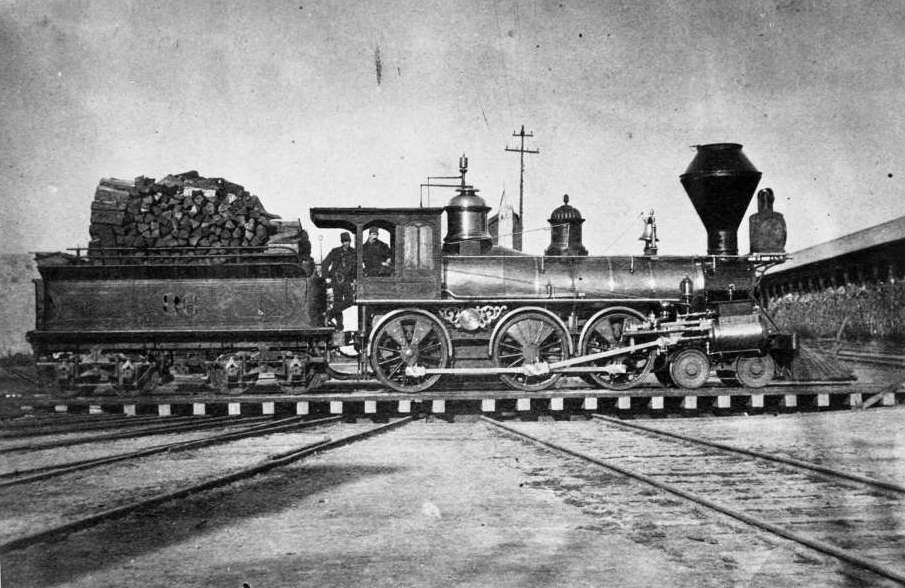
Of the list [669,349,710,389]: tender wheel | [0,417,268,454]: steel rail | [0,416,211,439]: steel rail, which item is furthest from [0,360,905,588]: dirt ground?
[669,349,710,389]: tender wheel

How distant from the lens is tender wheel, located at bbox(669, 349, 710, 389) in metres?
10.4

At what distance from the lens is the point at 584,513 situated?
5082 mm

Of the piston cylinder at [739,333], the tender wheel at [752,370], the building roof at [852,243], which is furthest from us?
the building roof at [852,243]

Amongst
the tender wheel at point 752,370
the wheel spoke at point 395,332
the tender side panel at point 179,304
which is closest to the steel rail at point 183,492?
the wheel spoke at point 395,332

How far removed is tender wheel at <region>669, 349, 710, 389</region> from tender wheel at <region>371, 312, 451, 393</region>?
3.25 meters

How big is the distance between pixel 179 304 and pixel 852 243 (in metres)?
17.8

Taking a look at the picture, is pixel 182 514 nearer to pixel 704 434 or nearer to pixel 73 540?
pixel 73 540

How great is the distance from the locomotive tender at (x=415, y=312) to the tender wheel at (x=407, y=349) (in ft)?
0.07

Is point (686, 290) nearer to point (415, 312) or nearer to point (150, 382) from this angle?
point (415, 312)

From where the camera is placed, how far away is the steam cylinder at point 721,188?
1056 cm

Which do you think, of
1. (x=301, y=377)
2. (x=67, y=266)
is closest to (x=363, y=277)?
(x=301, y=377)

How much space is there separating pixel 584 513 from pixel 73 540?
3277 millimetres

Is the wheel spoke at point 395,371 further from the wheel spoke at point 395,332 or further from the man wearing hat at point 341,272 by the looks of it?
the man wearing hat at point 341,272

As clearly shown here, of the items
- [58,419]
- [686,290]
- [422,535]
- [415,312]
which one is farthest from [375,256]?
[422,535]
